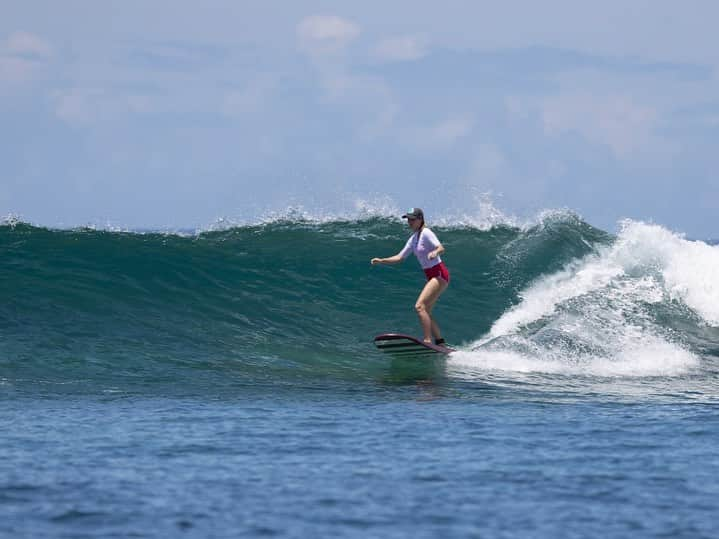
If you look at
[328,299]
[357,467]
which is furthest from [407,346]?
[357,467]

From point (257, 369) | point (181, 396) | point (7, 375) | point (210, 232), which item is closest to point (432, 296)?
point (257, 369)

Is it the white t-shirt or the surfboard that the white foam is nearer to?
the surfboard

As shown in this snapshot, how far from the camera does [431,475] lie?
24.0ft

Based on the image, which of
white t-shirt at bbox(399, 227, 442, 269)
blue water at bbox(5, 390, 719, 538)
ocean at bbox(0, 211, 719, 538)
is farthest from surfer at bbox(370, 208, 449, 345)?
blue water at bbox(5, 390, 719, 538)

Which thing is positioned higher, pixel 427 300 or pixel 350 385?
pixel 427 300

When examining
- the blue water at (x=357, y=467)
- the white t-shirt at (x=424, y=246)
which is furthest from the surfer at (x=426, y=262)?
the blue water at (x=357, y=467)

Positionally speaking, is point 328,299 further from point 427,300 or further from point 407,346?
point 427,300

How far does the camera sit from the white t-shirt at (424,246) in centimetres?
1338

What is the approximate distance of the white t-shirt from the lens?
1338cm

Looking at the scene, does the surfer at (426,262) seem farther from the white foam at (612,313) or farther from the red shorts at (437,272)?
the white foam at (612,313)

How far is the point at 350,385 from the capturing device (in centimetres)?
1184

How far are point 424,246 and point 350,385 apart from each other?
2605 mm

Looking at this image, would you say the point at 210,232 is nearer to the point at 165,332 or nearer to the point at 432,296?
the point at 165,332

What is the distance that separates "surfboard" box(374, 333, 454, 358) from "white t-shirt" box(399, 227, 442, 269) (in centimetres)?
108
